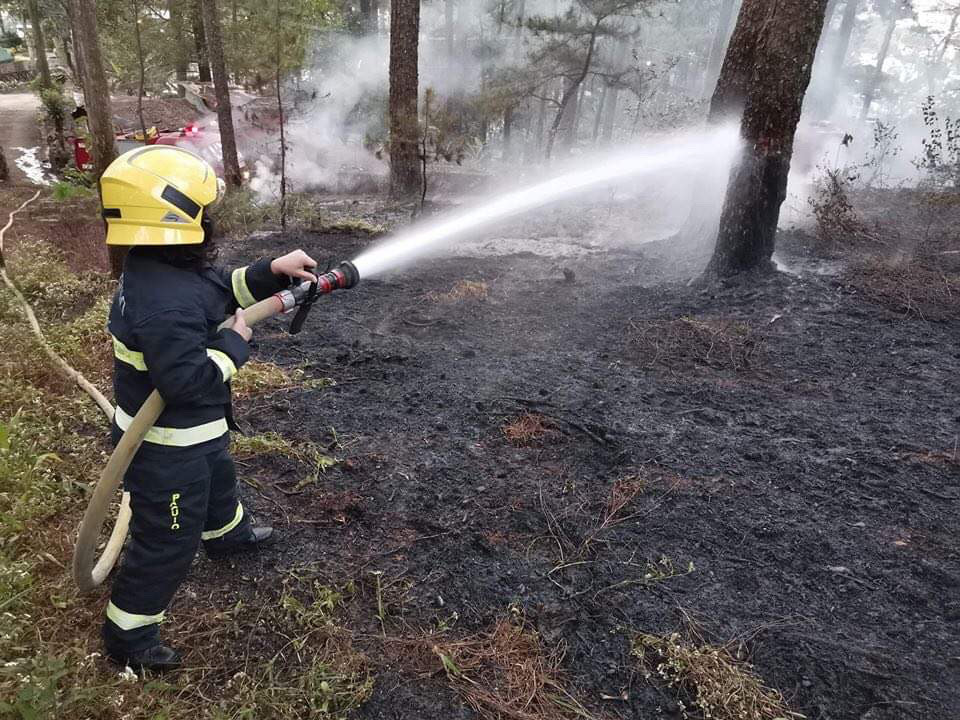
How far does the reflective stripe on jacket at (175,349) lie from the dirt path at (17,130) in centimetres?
1328

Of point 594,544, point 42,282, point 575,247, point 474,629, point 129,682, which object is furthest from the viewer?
point 575,247

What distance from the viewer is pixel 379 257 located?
7219 millimetres

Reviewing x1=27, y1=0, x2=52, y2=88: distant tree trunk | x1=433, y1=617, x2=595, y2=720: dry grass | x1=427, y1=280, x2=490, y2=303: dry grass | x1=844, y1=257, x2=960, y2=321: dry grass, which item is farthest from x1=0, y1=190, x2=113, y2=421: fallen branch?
x1=27, y1=0, x2=52, y2=88: distant tree trunk

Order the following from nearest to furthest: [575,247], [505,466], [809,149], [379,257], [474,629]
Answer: [474,629], [505,466], [379,257], [575,247], [809,149]

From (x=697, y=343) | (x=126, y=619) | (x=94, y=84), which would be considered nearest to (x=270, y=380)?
(x=126, y=619)

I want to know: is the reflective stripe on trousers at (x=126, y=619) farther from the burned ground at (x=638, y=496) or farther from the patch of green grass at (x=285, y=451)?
the patch of green grass at (x=285, y=451)

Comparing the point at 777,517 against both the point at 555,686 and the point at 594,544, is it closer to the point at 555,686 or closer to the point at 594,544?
the point at 594,544

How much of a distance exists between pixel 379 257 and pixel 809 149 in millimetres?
16888

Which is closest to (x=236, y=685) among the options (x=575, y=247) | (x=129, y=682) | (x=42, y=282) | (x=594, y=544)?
(x=129, y=682)

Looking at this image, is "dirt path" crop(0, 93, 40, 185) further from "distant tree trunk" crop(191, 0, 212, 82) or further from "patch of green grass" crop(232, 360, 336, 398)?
"patch of green grass" crop(232, 360, 336, 398)

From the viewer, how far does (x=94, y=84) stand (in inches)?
233

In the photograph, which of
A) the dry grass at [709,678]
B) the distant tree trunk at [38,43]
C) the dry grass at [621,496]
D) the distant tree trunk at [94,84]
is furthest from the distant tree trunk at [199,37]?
the dry grass at [709,678]

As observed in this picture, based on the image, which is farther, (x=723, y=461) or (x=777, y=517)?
(x=723, y=461)

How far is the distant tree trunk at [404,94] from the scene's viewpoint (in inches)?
450
